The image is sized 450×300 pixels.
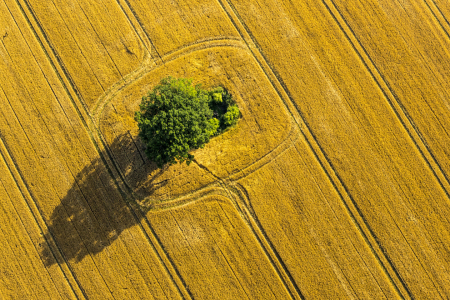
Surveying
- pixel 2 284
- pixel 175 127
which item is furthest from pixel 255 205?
pixel 2 284

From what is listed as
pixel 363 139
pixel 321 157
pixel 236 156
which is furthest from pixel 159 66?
pixel 363 139

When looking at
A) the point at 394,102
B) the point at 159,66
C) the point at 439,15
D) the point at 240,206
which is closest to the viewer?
the point at 240,206

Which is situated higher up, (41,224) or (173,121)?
(173,121)

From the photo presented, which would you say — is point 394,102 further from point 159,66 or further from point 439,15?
point 159,66

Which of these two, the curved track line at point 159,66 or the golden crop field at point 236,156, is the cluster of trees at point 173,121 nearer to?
the golden crop field at point 236,156

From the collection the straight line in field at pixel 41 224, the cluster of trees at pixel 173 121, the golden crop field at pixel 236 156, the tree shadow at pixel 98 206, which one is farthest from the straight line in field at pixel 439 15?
the straight line in field at pixel 41 224

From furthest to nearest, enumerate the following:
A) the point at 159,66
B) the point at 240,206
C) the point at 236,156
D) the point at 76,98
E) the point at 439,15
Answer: the point at 439,15, the point at 159,66, the point at 76,98, the point at 236,156, the point at 240,206

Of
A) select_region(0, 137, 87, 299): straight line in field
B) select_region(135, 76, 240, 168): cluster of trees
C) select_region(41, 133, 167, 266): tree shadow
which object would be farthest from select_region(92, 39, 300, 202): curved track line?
select_region(0, 137, 87, 299): straight line in field
